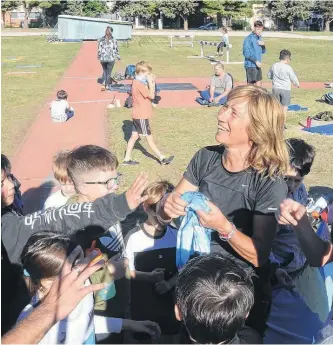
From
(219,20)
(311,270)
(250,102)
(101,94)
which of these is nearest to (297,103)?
(101,94)

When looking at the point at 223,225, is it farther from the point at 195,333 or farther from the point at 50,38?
the point at 50,38

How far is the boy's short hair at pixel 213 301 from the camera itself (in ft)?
5.86

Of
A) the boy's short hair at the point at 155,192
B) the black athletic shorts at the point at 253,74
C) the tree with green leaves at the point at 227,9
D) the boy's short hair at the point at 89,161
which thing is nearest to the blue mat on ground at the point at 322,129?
the black athletic shorts at the point at 253,74

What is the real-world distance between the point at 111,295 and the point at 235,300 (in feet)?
4.44

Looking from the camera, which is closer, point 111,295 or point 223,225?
point 223,225

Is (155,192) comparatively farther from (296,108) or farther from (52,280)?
(296,108)

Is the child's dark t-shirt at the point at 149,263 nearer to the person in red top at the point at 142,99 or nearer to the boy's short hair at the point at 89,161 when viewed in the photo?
the boy's short hair at the point at 89,161

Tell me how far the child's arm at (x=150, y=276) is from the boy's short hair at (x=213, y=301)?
1.36m

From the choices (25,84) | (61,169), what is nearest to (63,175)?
(61,169)

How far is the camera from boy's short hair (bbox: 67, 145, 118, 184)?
2955mm

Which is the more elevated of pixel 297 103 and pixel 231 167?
pixel 231 167

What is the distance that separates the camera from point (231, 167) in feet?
8.50

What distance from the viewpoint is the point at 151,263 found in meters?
3.36

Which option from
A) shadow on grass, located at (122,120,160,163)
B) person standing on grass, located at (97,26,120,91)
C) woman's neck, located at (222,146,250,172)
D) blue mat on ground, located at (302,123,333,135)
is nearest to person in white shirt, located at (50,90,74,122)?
shadow on grass, located at (122,120,160,163)
